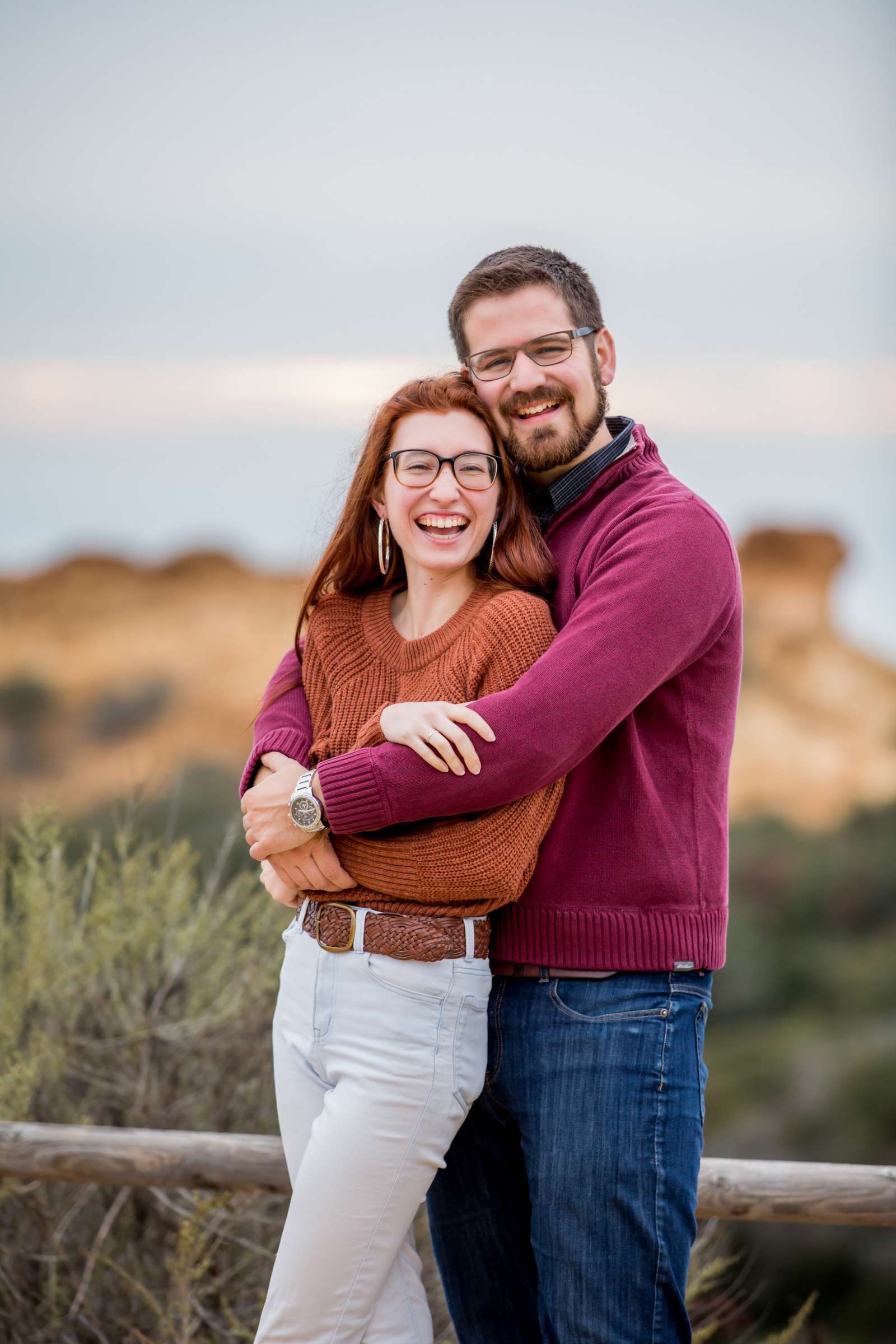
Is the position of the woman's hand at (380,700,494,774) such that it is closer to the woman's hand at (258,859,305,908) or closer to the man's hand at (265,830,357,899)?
the man's hand at (265,830,357,899)

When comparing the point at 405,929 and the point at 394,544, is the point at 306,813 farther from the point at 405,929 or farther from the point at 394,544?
the point at 394,544

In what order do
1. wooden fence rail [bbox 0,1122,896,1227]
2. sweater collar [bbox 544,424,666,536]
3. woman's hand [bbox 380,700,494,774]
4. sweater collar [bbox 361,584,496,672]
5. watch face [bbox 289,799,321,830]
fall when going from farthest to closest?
wooden fence rail [bbox 0,1122,896,1227], sweater collar [bbox 544,424,666,536], sweater collar [bbox 361,584,496,672], watch face [bbox 289,799,321,830], woman's hand [bbox 380,700,494,774]

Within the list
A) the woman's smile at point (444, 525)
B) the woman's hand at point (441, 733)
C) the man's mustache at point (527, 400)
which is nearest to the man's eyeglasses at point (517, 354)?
the man's mustache at point (527, 400)

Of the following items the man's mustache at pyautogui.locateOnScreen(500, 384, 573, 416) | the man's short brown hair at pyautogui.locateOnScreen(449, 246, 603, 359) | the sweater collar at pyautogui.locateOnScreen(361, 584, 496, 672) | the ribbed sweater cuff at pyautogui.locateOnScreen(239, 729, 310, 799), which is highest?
the man's short brown hair at pyautogui.locateOnScreen(449, 246, 603, 359)

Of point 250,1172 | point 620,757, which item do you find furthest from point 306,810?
point 250,1172

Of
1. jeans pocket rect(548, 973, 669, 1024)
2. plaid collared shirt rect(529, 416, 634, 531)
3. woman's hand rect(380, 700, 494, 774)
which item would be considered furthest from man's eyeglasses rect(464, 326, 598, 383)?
jeans pocket rect(548, 973, 669, 1024)

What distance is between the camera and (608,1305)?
1.61 m

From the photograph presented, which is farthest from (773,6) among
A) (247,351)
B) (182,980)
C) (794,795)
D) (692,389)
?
(182,980)

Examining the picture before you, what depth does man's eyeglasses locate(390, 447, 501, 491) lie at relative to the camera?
71.2 inches

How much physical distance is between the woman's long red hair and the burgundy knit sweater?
0.07m

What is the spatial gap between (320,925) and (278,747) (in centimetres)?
29

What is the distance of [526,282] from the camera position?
1973 millimetres

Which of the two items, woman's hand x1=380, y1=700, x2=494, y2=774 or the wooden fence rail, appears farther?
the wooden fence rail

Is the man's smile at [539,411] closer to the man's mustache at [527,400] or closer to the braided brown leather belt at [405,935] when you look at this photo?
the man's mustache at [527,400]
